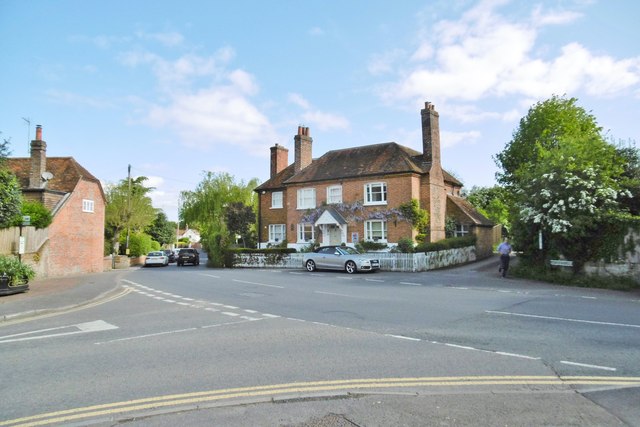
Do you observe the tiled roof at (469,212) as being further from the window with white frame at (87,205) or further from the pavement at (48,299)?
the window with white frame at (87,205)

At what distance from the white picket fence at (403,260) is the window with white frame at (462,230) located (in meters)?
1.70

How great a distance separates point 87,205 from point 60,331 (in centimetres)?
2197

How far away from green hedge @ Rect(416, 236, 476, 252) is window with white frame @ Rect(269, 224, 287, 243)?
46.4 feet

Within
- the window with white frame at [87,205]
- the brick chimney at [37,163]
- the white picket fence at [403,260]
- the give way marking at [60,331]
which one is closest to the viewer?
the give way marking at [60,331]

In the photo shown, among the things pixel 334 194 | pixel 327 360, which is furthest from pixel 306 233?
pixel 327 360

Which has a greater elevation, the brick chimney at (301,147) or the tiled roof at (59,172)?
the brick chimney at (301,147)

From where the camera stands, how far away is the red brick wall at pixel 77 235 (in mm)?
25564

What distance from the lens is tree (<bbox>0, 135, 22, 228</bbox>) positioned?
16.7 meters

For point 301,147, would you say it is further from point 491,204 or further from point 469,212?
point 491,204

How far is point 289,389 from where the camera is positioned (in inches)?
209

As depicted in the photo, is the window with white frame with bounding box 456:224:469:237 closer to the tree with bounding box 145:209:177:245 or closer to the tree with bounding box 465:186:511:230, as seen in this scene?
the tree with bounding box 465:186:511:230

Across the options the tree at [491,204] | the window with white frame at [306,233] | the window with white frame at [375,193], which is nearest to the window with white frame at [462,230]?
the window with white frame at [375,193]

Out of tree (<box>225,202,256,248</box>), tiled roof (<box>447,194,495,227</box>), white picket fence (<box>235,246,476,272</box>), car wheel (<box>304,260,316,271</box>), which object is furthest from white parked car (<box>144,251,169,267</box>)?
tiled roof (<box>447,194,495,227</box>)

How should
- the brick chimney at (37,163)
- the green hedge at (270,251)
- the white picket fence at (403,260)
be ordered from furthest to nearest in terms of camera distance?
1. the green hedge at (270,251)
2. the brick chimney at (37,163)
3. the white picket fence at (403,260)
